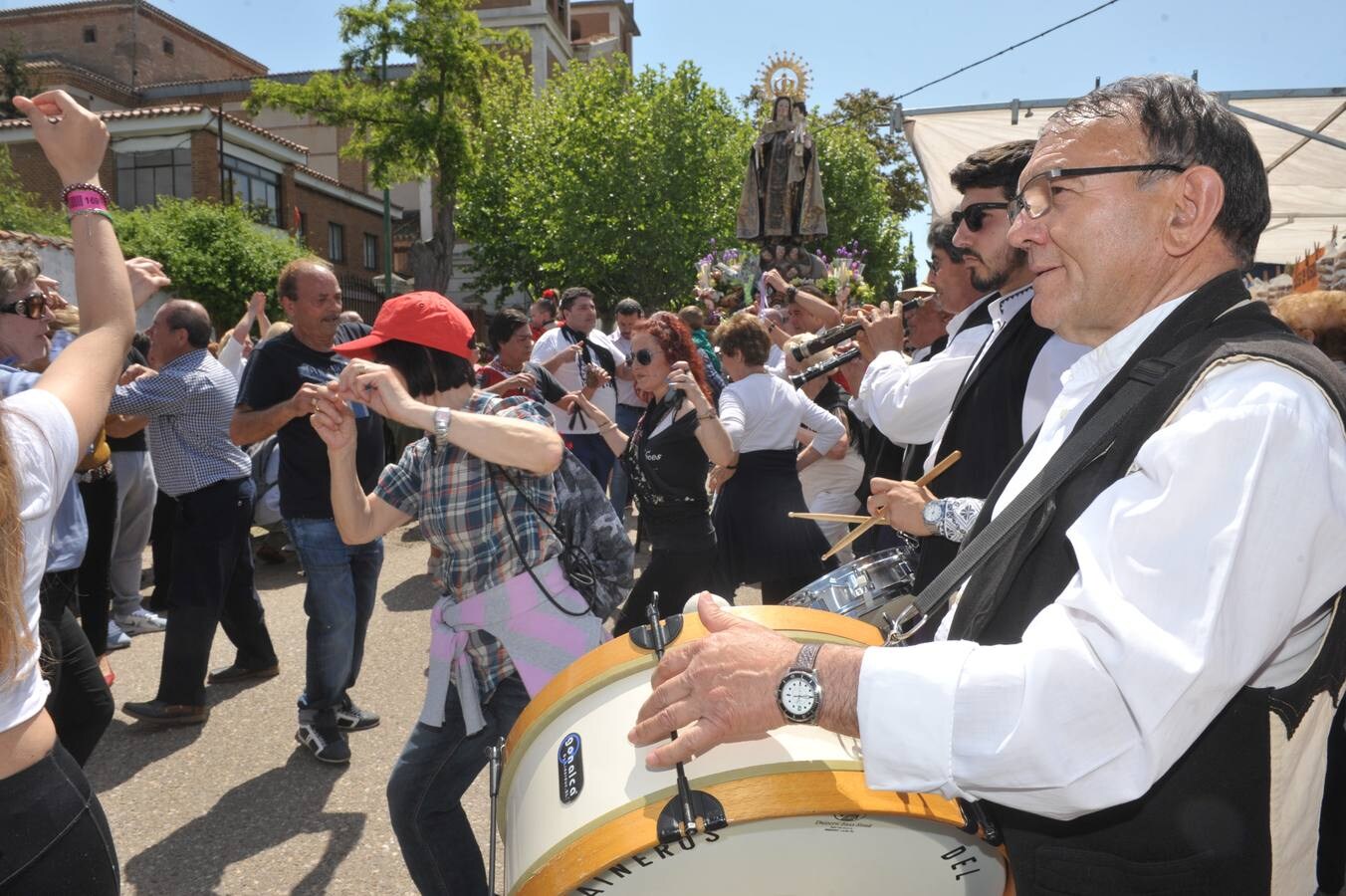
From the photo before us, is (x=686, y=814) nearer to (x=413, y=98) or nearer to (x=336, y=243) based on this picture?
(x=413, y=98)

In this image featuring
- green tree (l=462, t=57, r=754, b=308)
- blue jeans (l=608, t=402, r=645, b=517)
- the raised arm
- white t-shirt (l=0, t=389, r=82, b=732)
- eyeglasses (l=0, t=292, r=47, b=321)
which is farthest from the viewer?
green tree (l=462, t=57, r=754, b=308)

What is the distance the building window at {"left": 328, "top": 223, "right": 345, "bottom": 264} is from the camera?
36938 millimetres

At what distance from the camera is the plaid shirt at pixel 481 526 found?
2.76 metres

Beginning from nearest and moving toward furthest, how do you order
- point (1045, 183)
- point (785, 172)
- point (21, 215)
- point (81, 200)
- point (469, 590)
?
point (1045, 183)
point (81, 200)
point (469, 590)
point (785, 172)
point (21, 215)

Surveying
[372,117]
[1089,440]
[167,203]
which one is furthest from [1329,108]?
[167,203]

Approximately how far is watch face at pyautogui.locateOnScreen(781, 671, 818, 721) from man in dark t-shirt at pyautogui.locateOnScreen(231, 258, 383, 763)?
3285 millimetres

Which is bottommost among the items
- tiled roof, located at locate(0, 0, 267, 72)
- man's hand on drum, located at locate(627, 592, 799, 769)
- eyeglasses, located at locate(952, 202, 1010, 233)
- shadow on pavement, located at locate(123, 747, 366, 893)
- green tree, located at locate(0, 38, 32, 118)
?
shadow on pavement, located at locate(123, 747, 366, 893)

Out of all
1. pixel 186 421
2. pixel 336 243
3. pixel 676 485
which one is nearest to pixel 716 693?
pixel 676 485

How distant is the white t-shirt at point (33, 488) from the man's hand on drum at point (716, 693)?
3.55ft

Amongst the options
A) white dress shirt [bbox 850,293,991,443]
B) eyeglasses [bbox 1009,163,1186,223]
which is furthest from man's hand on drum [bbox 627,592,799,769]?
white dress shirt [bbox 850,293,991,443]

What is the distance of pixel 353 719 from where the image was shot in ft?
15.2

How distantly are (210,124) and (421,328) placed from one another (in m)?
30.7

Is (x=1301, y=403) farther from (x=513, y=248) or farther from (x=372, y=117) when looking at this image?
(x=513, y=248)

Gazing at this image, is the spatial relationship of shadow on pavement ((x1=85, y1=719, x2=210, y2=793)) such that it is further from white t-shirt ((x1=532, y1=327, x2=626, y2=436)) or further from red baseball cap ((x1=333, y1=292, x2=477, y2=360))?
white t-shirt ((x1=532, y1=327, x2=626, y2=436))
